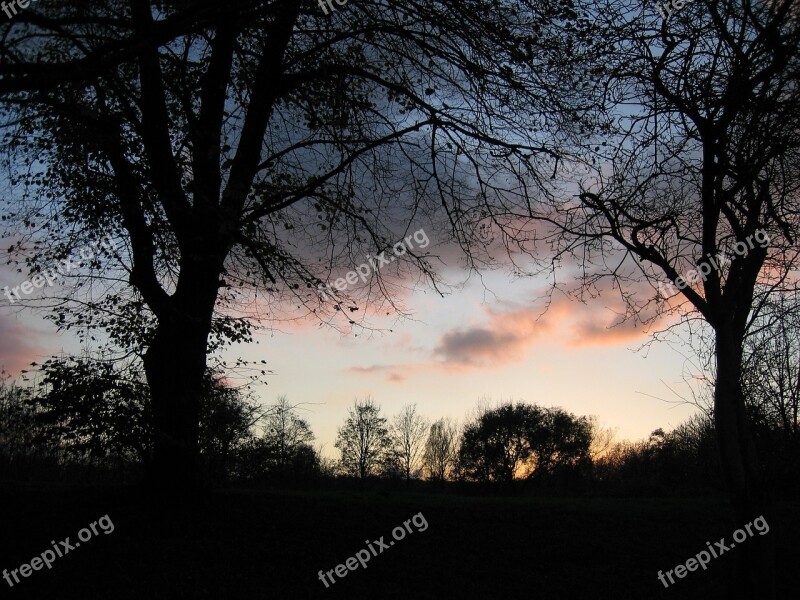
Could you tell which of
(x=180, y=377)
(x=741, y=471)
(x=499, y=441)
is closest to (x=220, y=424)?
(x=180, y=377)

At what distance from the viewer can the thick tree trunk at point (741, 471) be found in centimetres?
732

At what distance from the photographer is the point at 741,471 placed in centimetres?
754

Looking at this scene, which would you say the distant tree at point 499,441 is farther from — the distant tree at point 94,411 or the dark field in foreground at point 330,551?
the distant tree at point 94,411

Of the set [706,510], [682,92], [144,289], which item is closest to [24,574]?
[144,289]

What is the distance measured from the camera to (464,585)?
26.9ft

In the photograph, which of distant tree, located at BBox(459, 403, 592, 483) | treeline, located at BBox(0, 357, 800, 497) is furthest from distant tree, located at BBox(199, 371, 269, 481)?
distant tree, located at BBox(459, 403, 592, 483)

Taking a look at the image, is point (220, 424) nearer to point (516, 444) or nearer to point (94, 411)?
point (94, 411)

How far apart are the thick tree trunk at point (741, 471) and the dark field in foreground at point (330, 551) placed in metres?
0.37

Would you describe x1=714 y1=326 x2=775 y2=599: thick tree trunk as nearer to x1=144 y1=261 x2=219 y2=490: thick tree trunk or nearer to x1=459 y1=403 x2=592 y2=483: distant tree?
x1=144 y1=261 x2=219 y2=490: thick tree trunk

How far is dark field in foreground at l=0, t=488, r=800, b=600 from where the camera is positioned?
7465 millimetres

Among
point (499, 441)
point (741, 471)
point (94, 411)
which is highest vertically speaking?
point (499, 441)

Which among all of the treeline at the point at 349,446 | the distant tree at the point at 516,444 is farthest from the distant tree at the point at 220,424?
the distant tree at the point at 516,444

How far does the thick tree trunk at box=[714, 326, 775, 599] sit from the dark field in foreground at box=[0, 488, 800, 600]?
367 millimetres

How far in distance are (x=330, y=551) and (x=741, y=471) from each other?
19.0 ft
